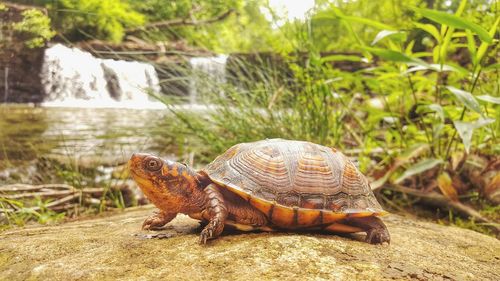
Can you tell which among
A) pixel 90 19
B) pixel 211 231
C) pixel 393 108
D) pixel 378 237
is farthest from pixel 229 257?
pixel 90 19

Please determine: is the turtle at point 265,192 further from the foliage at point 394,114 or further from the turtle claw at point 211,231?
the foliage at point 394,114

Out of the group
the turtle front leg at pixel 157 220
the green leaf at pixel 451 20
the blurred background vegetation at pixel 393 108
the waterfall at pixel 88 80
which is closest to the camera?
the turtle front leg at pixel 157 220

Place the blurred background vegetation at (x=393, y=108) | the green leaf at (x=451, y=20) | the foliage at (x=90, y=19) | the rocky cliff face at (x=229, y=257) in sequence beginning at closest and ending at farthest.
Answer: the rocky cliff face at (x=229, y=257) → the green leaf at (x=451, y=20) → the blurred background vegetation at (x=393, y=108) → the foliage at (x=90, y=19)

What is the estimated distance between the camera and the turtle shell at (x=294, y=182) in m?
1.38

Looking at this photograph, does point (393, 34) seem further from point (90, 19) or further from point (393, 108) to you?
point (90, 19)

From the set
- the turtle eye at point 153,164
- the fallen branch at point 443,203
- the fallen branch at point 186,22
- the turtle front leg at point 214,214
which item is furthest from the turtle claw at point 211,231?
the fallen branch at point 186,22

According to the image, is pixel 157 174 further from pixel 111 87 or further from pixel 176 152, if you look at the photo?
pixel 111 87

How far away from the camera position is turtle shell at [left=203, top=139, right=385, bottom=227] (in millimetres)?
1376

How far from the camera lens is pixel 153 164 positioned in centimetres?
132

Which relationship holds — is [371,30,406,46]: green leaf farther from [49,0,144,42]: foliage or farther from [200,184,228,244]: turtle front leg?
[49,0,144,42]: foliage

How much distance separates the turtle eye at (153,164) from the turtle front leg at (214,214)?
20cm

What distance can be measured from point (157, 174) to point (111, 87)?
559cm

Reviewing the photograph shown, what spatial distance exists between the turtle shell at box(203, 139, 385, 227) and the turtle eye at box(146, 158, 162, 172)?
21 cm

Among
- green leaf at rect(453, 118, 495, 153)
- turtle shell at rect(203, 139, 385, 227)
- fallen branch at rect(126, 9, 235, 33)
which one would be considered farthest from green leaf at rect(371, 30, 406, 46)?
fallen branch at rect(126, 9, 235, 33)
